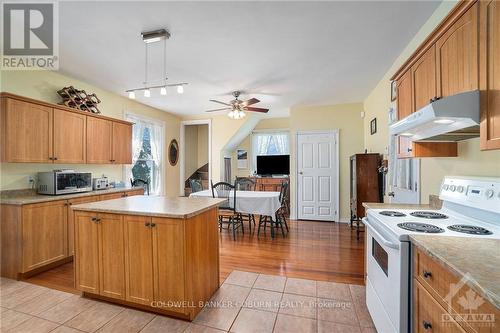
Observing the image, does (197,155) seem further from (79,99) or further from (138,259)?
(138,259)

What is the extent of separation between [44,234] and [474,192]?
13.3ft

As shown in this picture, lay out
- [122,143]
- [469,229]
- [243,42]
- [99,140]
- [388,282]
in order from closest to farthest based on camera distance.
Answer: [469,229] < [388,282] < [243,42] < [99,140] < [122,143]

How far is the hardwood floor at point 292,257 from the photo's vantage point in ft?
8.48

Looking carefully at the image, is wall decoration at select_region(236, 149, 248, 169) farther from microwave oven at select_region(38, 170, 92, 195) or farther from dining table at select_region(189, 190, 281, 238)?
microwave oven at select_region(38, 170, 92, 195)

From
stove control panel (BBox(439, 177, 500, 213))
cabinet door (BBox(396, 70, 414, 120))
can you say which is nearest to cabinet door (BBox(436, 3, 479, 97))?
cabinet door (BBox(396, 70, 414, 120))

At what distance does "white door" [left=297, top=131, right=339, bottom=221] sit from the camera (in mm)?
5031

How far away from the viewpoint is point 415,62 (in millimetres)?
1864

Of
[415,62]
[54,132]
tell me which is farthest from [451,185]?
[54,132]

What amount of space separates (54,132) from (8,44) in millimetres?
1016

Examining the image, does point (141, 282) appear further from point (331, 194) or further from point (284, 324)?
point (331, 194)

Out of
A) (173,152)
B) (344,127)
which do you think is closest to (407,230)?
(344,127)

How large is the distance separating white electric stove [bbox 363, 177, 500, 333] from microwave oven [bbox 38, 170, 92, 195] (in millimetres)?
3552

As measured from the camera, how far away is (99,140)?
362cm

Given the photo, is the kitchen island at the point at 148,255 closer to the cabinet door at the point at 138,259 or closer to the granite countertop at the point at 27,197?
the cabinet door at the point at 138,259
